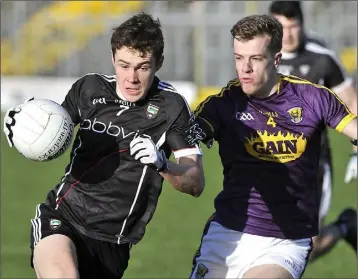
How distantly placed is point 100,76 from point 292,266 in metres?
1.77

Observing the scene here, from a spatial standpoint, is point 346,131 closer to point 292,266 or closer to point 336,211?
Result: point 292,266

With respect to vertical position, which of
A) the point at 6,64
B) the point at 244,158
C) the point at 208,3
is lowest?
the point at 6,64

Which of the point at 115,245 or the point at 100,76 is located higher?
the point at 100,76

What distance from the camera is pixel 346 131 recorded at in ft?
20.0

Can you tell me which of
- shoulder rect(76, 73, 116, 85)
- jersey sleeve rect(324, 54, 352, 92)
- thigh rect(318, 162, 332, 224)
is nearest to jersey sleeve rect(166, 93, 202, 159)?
shoulder rect(76, 73, 116, 85)

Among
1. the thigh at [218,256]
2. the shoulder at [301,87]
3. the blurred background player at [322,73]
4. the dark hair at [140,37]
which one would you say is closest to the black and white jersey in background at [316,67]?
the blurred background player at [322,73]

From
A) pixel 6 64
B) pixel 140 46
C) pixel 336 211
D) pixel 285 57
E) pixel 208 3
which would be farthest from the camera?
pixel 6 64

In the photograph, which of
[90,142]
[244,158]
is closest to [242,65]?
[244,158]

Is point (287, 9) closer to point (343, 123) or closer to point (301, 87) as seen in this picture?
point (301, 87)

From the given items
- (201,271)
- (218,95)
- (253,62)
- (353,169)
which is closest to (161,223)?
(353,169)

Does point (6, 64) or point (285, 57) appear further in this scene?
point (6, 64)

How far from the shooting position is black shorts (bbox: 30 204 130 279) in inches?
226

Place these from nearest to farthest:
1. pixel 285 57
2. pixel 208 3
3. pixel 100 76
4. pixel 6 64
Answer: pixel 100 76 < pixel 285 57 < pixel 208 3 < pixel 6 64

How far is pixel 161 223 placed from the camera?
11.7m
